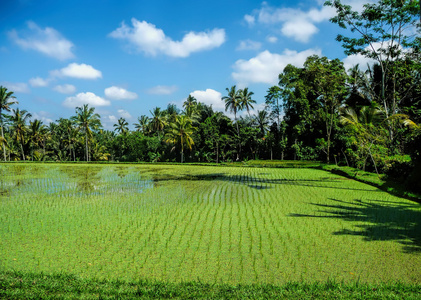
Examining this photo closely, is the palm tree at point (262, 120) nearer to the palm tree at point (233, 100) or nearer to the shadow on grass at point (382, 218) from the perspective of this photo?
the palm tree at point (233, 100)

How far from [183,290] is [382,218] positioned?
5179 millimetres

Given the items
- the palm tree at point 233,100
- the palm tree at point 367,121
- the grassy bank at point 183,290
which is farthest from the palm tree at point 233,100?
the grassy bank at point 183,290

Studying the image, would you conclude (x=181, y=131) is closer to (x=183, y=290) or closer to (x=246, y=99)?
(x=246, y=99)

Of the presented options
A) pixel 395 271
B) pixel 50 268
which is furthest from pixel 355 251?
pixel 50 268

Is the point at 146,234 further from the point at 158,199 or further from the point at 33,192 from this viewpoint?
the point at 33,192

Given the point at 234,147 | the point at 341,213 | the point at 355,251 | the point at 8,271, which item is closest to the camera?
the point at 8,271

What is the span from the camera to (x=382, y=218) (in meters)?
6.11

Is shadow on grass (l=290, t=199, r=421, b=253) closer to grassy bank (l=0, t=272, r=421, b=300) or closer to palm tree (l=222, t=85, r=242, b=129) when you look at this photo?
grassy bank (l=0, t=272, r=421, b=300)

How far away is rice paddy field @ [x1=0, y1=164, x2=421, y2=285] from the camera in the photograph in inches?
138

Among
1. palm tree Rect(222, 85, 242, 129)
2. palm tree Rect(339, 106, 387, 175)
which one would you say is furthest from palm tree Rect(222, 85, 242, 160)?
palm tree Rect(339, 106, 387, 175)

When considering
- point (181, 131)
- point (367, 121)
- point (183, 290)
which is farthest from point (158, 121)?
point (183, 290)

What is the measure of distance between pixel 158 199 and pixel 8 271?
517cm

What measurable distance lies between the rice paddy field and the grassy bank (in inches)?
9.6

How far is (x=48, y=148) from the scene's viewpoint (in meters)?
41.7
